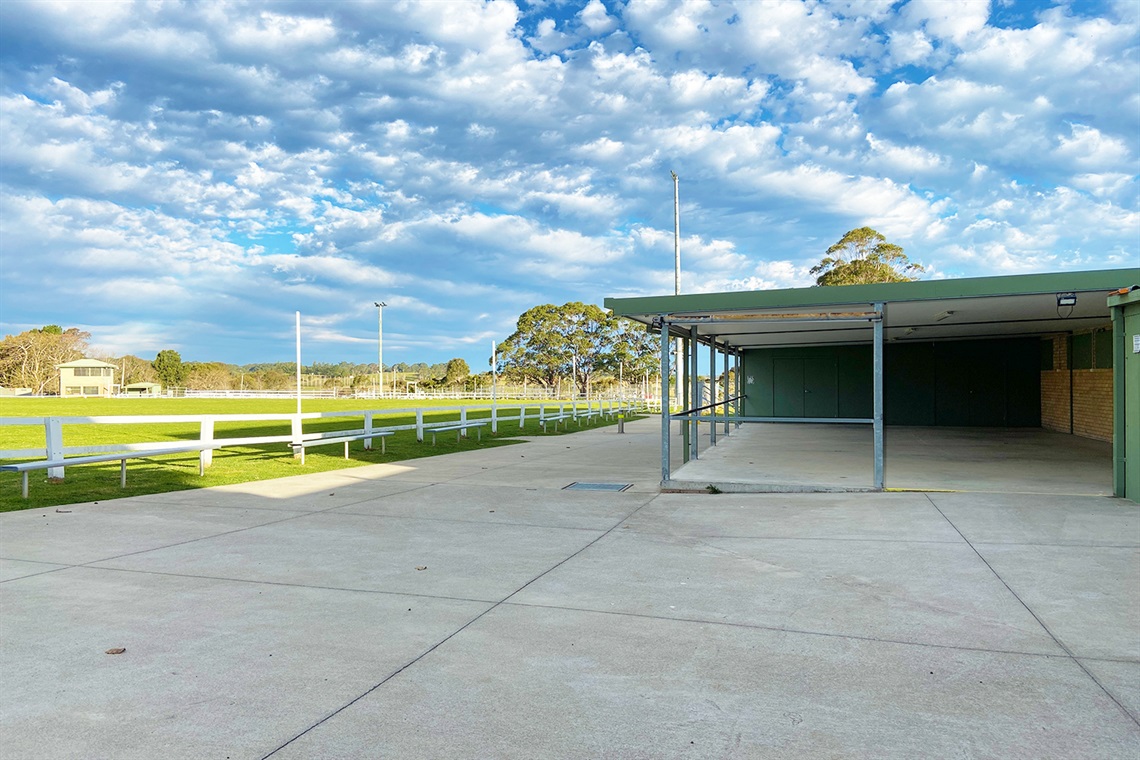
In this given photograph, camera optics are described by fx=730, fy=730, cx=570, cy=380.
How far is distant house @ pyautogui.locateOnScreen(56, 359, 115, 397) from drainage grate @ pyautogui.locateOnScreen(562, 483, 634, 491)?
94223 millimetres

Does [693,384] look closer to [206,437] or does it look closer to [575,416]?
[206,437]

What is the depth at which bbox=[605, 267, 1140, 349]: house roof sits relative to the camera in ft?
29.2

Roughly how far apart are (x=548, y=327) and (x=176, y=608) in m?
69.6

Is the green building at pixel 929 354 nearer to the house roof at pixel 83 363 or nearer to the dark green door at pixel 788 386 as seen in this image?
the dark green door at pixel 788 386

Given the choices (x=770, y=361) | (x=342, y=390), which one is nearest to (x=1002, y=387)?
(x=770, y=361)

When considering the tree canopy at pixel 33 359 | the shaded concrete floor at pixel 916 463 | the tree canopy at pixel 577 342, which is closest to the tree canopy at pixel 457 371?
the tree canopy at pixel 577 342

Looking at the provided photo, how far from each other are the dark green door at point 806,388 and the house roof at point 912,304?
972 centimetres

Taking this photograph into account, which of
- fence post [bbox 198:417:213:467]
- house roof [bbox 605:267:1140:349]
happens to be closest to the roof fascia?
house roof [bbox 605:267:1140:349]

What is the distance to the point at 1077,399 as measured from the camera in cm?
1875

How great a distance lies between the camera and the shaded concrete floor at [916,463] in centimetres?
1003

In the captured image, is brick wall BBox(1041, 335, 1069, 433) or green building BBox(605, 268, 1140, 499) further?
brick wall BBox(1041, 335, 1069, 433)

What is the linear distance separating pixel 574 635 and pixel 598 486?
6673mm

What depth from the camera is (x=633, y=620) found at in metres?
4.61

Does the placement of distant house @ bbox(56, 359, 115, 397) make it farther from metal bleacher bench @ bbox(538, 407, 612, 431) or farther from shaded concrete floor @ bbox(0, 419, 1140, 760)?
shaded concrete floor @ bbox(0, 419, 1140, 760)
